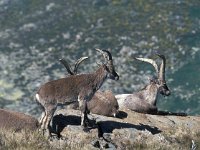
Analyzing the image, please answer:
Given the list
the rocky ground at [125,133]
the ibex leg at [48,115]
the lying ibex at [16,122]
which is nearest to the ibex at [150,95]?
the rocky ground at [125,133]

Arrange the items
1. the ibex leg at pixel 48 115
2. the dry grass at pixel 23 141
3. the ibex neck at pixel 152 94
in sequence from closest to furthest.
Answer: the dry grass at pixel 23 141 → the ibex leg at pixel 48 115 → the ibex neck at pixel 152 94

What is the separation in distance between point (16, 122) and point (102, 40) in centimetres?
5694

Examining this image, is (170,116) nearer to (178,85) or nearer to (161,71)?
(161,71)

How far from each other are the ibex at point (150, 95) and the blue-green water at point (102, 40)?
3556cm

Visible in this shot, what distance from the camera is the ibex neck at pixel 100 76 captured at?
21141 mm

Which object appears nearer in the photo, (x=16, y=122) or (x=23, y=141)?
(x=23, y=141)

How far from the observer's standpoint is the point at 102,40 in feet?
250

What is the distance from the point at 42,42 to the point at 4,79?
9805 mm

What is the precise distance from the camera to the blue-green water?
66.9 metres

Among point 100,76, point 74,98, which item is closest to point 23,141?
point 74,98

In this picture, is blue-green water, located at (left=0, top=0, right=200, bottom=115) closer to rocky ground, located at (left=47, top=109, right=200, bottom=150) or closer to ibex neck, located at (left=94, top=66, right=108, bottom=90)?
ibex neck, located at (left=94, top=66, right=108, bottom=90)

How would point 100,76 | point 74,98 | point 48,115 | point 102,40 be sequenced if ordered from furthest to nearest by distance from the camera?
point 102,40 → point 100,76 → point 74,98 → point 48,115

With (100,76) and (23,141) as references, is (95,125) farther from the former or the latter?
(23,141)

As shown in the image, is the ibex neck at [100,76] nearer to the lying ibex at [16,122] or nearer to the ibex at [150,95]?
the lying ibex at [16,122]
